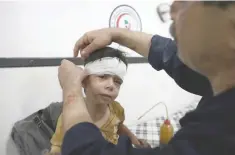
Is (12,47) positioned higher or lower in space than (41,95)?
higher

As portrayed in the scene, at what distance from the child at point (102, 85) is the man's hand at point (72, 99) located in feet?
0.78

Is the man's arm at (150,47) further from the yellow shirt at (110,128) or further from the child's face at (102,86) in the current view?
the yellow shirt at (110,128)

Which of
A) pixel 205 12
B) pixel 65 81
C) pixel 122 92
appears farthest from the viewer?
pixel 122 92

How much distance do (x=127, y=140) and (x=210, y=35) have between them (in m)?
0.25

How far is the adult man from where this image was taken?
0.40 metres

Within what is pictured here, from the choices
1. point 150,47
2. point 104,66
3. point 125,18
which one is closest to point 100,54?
point 104,66

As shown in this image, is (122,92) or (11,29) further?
(122,92)

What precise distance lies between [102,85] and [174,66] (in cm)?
31

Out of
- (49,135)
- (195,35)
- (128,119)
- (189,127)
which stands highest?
(195,35)

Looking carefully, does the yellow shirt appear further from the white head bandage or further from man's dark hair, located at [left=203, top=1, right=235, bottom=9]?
man's dark hair, located at [left=203, top=1, right=235, bottom=9]

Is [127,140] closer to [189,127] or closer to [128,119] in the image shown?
[189,127]

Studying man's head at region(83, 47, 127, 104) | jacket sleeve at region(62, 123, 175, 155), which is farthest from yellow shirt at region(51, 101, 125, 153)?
jacket sleeve at region(62, 123, 175, 155)

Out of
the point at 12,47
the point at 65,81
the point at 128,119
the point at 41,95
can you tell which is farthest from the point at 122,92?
the point at 65,81

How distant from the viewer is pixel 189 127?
0.44 m
